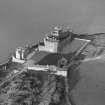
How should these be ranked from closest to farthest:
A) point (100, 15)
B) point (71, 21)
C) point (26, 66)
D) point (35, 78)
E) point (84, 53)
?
point (35, 78) → point (26, 66) → point (84, 53) → point (71, 21) → point (100, 15)

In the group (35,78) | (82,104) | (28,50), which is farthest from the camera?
(28,50)

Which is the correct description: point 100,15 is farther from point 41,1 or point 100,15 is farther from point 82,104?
point 82,104

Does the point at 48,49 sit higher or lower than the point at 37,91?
A: higher

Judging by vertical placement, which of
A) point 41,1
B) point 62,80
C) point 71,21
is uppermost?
point 41,1

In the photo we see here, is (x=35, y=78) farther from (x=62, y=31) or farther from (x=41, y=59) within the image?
(x=62, y=31)

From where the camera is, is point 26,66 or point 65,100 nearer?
point 65,100

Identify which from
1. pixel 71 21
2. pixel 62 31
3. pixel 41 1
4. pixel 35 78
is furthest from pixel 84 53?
pixel 41 1

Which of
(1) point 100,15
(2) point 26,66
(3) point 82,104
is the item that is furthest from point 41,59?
(1) point 100,15

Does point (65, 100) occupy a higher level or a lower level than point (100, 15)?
lower

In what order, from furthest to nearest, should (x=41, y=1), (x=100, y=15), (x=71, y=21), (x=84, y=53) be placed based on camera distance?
(x=41, y=1)
(x=100, y=15)
(x=71, y=21)
(x=84, y=53)
